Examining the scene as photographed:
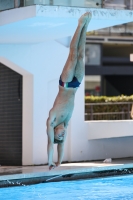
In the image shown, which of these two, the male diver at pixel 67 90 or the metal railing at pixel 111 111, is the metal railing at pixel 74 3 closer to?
the male diver at pixel 67 90

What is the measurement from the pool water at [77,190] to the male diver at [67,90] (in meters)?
0.64

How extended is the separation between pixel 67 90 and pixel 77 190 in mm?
2011

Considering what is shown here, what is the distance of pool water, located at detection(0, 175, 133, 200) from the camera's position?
1079 cm

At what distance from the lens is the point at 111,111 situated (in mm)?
19984

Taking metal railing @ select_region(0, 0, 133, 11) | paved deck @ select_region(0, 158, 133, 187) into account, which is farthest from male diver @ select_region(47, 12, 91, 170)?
metal railing @ select_region(0, 0, 133, 11)

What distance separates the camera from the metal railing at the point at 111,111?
19.0 m

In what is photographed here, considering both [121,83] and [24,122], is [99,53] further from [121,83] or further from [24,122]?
[24,122]

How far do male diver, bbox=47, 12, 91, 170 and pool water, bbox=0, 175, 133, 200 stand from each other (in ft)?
2.11

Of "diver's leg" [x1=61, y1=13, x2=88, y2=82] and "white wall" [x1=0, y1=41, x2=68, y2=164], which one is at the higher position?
"diver's leg" [x1=61, y1=13, x2=88, y2=82]

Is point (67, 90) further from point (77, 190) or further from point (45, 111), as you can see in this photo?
point (45, 111)

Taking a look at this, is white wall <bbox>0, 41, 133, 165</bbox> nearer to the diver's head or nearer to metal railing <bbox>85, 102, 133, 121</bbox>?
metal railing <bbox>85, 102, 133, 121</bbox>

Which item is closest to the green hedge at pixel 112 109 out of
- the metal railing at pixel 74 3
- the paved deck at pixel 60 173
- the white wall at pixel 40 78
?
the white wall at pixel 40 78

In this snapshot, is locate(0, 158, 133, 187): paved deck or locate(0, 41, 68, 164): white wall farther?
locate(0, 41, 68, 164): white wall

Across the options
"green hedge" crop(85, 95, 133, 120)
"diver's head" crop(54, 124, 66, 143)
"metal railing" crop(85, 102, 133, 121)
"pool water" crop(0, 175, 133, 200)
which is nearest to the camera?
"pool water" crop(0, 175, 133, 200)
